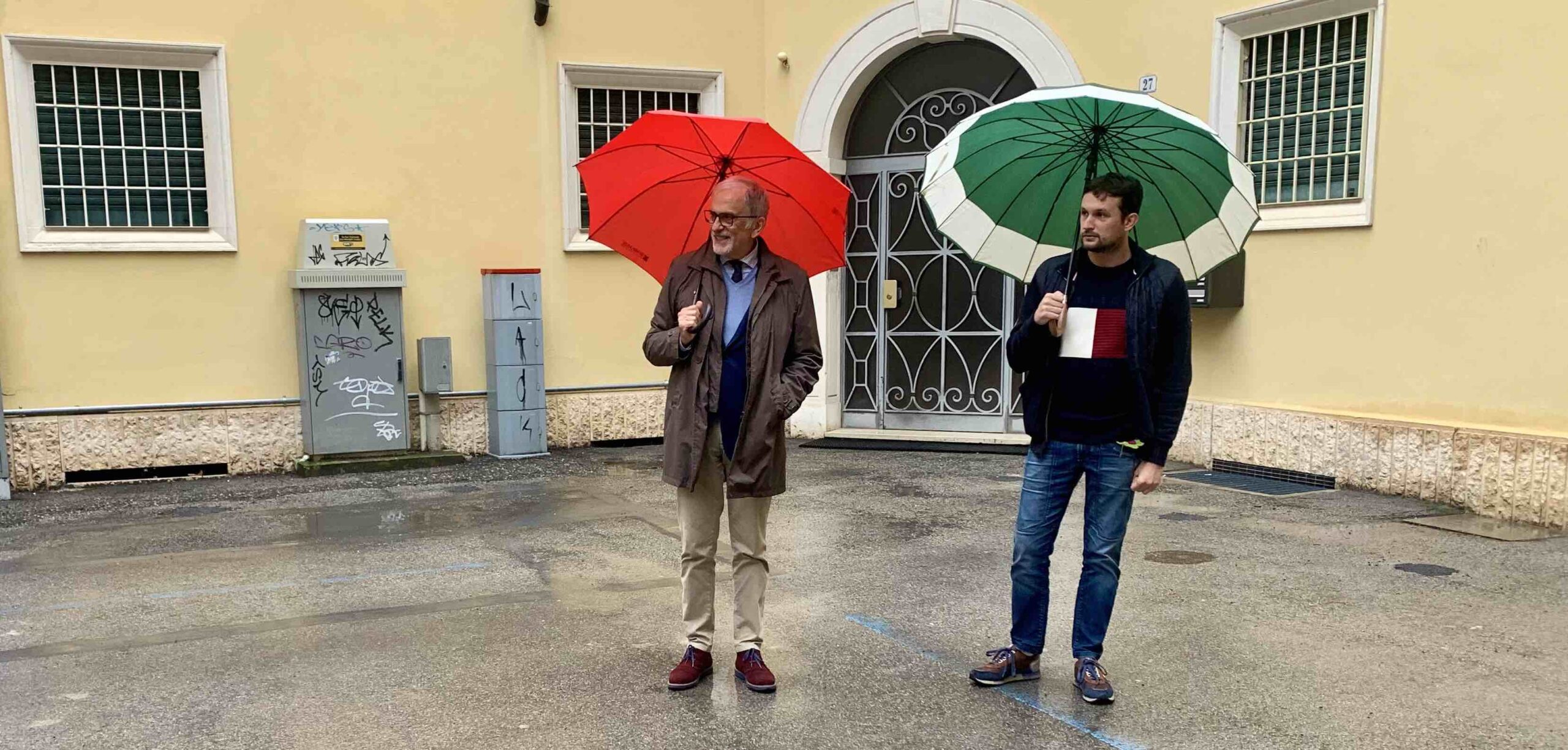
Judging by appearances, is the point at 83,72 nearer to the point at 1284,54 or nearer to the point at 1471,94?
the point at 1284,54

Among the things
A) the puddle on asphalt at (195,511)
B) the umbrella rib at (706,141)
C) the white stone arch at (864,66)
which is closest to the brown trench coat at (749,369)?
the umbrella rib at (706,141)

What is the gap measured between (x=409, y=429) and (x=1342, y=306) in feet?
23.9

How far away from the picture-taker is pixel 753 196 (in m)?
4.23

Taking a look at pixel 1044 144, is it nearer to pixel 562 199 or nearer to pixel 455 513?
pixel 455 513

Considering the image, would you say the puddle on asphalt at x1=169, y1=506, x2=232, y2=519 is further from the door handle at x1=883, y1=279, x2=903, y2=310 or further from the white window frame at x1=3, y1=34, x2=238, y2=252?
the door handle at x1=883, y1=279, x2=903, y2=310

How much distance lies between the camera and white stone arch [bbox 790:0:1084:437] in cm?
984

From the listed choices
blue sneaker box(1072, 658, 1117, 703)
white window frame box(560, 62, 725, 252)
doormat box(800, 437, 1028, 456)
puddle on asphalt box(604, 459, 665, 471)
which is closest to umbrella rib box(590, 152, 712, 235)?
blue sneaker box(1072, 658, 1117, 703)

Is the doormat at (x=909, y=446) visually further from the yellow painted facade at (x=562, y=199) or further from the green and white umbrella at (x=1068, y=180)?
the green and white umbrella at (x=1068, y=180)

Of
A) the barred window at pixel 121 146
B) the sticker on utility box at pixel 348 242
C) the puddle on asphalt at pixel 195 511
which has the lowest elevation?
the puddle on asphalt at pixel 195 511

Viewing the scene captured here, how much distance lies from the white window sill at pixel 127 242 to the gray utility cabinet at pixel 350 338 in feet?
2.23

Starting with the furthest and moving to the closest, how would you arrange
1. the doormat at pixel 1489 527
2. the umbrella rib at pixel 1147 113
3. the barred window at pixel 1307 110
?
the barred window at pixel 1307 110
the doormat at pixel 1489 527
the umbrella rib at pixel 1147 113

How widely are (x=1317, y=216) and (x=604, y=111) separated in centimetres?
604

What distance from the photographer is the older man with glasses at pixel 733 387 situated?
4195 mm

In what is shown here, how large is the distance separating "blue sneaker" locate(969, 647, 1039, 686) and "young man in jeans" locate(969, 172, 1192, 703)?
0.22m
